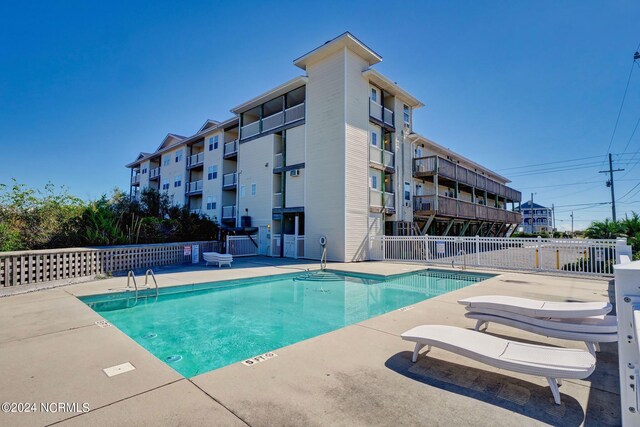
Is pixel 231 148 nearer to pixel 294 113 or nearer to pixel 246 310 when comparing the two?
pixel 294 113

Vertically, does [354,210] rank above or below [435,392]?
above

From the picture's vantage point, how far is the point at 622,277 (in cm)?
216

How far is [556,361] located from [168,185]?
3420 centimetres

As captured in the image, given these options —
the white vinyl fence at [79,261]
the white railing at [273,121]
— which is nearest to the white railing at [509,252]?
the white railing at [273,121]

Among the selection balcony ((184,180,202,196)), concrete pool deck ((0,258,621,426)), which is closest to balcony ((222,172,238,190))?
balcony ((184,180,202,196))

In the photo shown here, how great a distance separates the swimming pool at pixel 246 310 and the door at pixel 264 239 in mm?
7906

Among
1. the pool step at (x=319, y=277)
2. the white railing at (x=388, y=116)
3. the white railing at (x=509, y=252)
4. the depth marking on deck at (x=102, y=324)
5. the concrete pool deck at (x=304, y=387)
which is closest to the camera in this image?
the concrete pool deck at (x=304, y=387)

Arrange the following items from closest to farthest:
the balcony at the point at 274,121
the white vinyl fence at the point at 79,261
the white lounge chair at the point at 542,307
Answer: the white lounge chair at the point at 542,307, the white vinyl fence at the point at 79,261, the balcony at the point at 274,121

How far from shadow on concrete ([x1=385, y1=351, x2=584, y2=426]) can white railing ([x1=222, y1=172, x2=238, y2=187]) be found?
2170 cm

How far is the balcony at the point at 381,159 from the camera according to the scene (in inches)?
717

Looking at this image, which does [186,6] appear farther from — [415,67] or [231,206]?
[231,206]

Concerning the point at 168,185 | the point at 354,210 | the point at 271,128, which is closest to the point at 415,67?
the point at 354,210

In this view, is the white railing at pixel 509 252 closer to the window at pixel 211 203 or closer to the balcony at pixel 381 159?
the balcony at pixel 381 159

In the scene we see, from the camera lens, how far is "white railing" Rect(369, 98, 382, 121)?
18.4m
